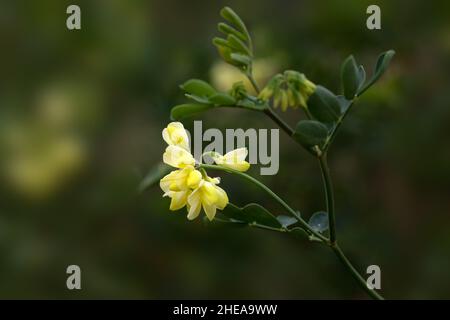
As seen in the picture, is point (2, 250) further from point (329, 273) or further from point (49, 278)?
point (329, 273)

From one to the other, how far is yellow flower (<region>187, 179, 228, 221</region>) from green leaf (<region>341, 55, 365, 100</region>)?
→ 89mm

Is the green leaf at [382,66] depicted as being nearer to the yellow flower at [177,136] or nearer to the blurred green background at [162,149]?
the yellow flower at [177,136]

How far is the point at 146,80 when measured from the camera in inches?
32.4

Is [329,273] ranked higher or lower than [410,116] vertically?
lower

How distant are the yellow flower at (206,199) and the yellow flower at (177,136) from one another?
0.08 ft

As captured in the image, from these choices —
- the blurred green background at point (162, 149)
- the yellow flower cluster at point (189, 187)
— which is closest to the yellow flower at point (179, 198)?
the yellow flower cluster at point (189, 187)

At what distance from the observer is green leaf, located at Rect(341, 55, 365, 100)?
41cm

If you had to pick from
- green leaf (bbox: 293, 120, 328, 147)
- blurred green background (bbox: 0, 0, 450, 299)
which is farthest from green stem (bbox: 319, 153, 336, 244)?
blurred green background (bbox: 0, 0, 450, 299)

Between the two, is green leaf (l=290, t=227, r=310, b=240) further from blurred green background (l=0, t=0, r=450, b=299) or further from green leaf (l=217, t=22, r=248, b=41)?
blurred green background (l=0, t=0, r=450, b=299)

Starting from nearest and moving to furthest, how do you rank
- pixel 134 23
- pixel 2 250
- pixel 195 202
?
1. pixel 195 202
2. pixel 2 250
3. pixel 134 23

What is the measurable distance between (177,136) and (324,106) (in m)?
0.08

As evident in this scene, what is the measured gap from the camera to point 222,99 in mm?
421

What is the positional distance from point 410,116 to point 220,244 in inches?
9.8
